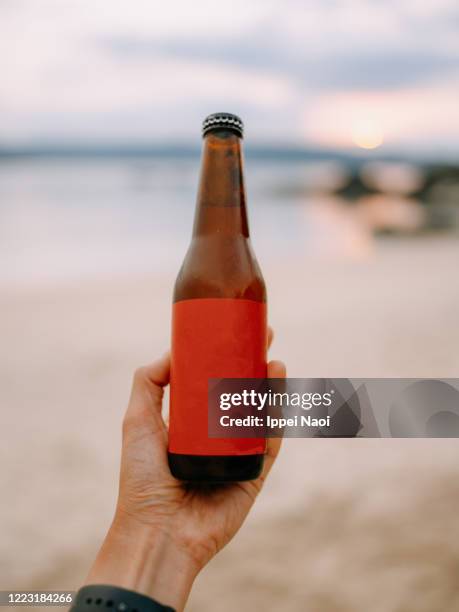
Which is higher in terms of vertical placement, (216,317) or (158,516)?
(216,317)

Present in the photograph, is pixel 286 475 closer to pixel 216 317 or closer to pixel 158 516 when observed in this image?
pixel 158 516

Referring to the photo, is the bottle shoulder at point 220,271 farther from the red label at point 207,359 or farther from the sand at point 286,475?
the sand at point 286,475

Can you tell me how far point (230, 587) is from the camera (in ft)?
9.91

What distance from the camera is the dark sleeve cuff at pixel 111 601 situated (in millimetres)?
1752

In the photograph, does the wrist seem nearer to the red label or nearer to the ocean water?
the red label

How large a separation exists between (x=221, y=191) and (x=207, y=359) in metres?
0.53

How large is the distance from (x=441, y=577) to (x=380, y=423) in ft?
2.59

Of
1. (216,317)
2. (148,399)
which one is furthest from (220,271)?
(148,399)

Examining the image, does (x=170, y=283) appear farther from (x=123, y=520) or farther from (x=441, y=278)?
(x=123, y=520)

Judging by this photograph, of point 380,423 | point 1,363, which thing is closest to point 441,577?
point 380,423

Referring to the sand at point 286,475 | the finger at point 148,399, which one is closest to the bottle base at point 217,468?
the finger at point 148,399

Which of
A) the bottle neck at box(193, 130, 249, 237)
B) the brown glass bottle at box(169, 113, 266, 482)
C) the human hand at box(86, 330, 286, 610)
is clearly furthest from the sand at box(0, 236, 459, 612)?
the bottle neck at box(193, 130, 249, 237)

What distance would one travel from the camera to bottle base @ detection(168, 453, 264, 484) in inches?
74.5

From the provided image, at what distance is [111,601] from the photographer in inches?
69.7
